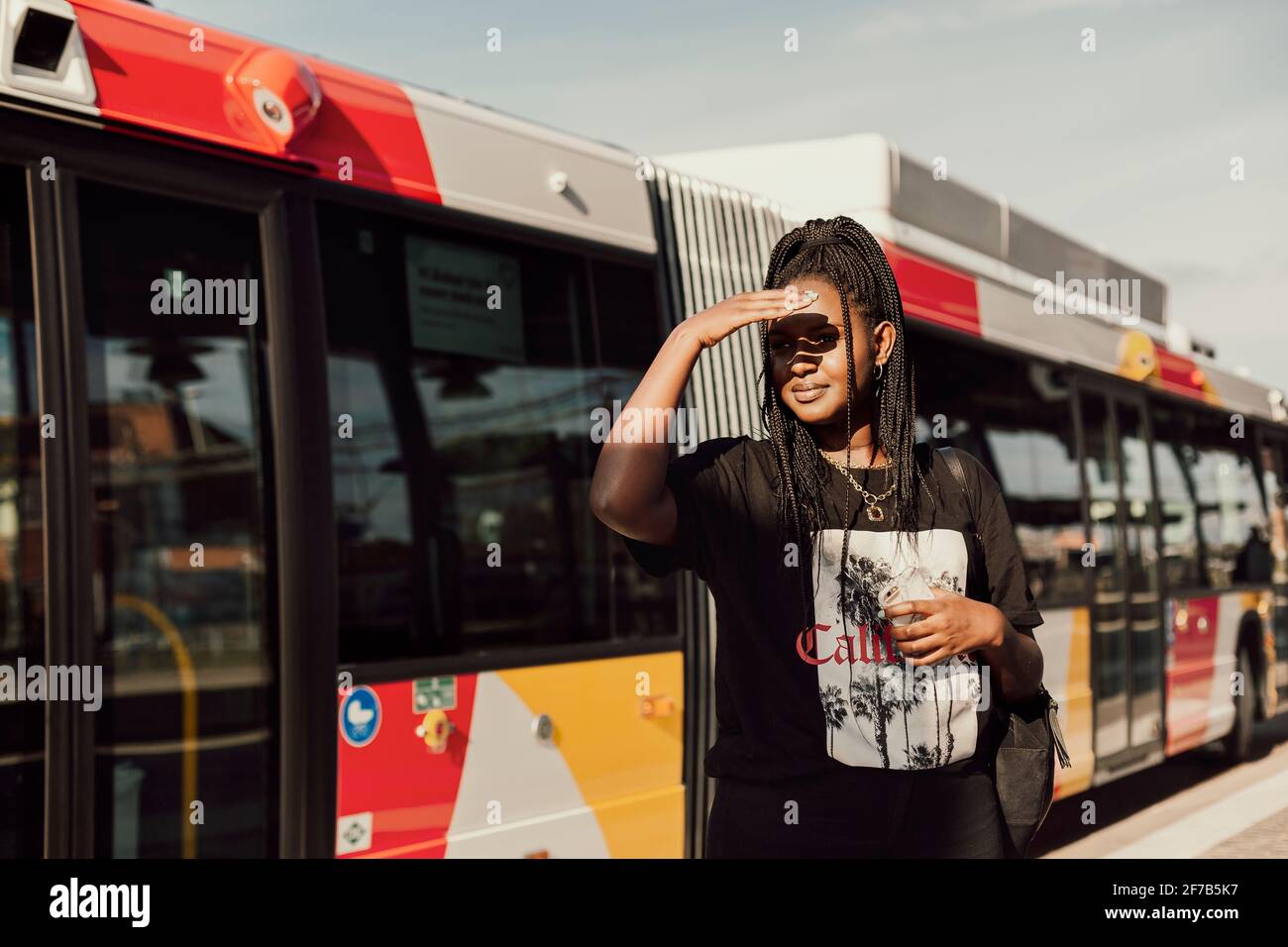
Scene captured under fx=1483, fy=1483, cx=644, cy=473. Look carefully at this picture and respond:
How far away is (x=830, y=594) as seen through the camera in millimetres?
2248

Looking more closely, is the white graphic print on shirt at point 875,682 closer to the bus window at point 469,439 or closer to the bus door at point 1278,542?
the bus window at point 469,439

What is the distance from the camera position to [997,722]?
237 cm

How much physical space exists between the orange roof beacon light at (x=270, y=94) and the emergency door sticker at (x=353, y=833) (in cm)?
195

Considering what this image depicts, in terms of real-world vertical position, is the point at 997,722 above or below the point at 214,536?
below

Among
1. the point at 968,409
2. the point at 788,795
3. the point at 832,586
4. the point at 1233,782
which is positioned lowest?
the point at 1233,782

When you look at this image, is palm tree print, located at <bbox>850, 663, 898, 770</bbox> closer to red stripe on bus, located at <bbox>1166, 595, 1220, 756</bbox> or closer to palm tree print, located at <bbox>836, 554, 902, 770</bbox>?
palm tree print, located at <bbox>836, 554, 902, 770</bbox>

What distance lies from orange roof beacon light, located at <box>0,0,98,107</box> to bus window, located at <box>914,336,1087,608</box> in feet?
14.9

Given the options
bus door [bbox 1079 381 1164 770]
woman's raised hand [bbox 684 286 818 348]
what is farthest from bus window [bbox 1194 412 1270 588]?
woman's raised hand [bbox 684 286 818 348]

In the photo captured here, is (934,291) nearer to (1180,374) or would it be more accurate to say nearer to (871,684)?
(1180,374)

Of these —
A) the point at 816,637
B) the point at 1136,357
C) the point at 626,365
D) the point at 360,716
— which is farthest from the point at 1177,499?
the point at 816,637

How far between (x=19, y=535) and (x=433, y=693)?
1386 millimetres
